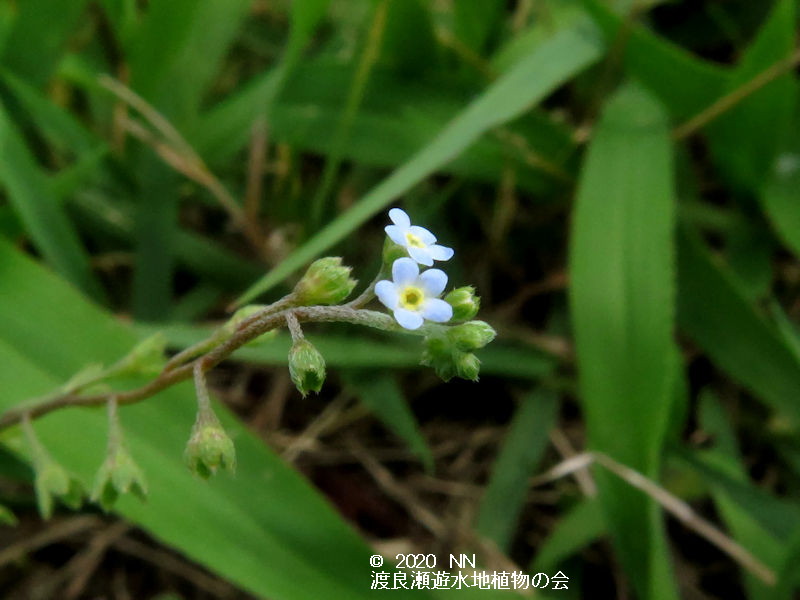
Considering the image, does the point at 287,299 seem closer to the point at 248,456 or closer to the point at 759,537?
the point at 248,456

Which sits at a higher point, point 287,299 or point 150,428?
point 150,428

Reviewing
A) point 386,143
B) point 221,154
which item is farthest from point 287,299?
point 221,154

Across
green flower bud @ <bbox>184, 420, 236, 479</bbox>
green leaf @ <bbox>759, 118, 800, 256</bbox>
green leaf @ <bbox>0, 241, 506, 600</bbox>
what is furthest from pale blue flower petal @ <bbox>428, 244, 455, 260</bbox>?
green leaf @ <bbox>759, 118, 800, 256</bbox>

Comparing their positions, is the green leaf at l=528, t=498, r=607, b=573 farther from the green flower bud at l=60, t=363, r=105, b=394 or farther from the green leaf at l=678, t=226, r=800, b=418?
the green flower bud at l=60, t=363, r=105, b=394

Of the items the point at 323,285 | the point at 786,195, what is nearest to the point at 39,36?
the point at 323,285

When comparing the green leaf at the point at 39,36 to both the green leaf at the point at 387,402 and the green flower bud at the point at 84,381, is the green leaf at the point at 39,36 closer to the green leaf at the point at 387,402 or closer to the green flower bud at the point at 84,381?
the green flower bud at the point at 84,381
